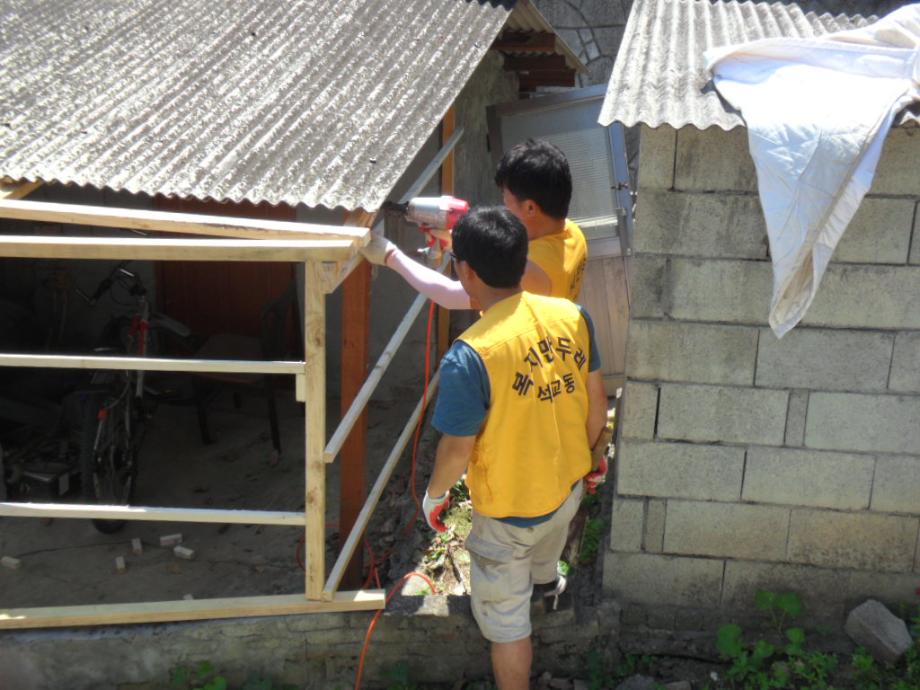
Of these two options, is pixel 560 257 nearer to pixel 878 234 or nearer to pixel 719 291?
pixel 719 291

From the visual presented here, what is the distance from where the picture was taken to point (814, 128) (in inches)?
132

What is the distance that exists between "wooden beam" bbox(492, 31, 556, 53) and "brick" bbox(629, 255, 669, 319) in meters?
3.79

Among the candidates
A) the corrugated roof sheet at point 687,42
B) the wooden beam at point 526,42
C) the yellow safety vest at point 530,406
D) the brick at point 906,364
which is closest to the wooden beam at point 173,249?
the yellow safety vest at point 530,406

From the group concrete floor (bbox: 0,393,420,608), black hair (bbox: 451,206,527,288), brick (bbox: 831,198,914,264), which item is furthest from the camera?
concrete floor (bbox: 0,393,420,608)

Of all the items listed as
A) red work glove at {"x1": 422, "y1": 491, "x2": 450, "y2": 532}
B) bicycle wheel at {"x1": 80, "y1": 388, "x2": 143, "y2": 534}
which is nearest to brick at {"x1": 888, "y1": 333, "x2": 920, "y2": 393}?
red work glove at {"x1": 422, "y1": 491, "x2": 450, "y2": 532}

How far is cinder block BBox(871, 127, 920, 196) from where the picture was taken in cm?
355

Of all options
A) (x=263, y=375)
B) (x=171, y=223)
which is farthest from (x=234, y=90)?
(x=263, y=375)

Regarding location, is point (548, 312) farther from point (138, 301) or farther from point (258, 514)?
point (138, 301)

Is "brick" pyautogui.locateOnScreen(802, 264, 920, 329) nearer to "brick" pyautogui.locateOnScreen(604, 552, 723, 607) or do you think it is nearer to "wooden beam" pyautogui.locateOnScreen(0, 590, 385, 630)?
"brick" pyautogui.locateOnScreen(604, 552, 723, 607)

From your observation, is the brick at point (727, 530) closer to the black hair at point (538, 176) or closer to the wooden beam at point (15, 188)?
the black hair at point (538, 176)

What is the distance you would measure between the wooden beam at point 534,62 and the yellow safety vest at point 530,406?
494 cm

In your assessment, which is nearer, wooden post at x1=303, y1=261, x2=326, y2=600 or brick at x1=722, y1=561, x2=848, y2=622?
wooden post at x1=303, y1=261, x2=326, y2=600

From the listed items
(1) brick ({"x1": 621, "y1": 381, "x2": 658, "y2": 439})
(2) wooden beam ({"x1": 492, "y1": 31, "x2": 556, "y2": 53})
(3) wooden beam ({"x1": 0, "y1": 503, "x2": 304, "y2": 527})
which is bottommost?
(3) wooden beam ({"x1": 0, "y1": 503, "x2": 304, "y2": 527})

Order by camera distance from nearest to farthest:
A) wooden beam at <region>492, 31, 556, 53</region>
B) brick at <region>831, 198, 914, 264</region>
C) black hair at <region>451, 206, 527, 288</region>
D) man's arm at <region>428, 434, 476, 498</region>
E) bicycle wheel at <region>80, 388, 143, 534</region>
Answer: black hair at <region>451, 206, 527, 288</region>, man's arm at <region>428, 434, 476, 498</region>, brick at <region>831, 198, 914, 264</region>, bicycle wheel at <region>80, 388, 143, 534</region>, wooden beam at <region>492, 31, 556, 53</region>
